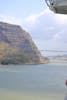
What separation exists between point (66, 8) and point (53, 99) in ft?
90.4

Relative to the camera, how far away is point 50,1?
46.7ft

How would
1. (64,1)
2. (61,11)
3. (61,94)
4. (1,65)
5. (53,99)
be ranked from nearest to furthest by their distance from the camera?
(64,1)
(61,11)
(53,99)
(61,94)
(1,65)

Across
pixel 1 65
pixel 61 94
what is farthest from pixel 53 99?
pixel 1 65

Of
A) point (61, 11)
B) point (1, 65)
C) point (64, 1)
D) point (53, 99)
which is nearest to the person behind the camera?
point (64, 1)

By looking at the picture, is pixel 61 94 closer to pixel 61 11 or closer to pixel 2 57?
pixel 61 11

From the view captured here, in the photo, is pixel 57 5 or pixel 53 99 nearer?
pixel 57 5

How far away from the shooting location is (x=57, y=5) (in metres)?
14.0

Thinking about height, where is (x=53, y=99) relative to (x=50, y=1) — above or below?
below

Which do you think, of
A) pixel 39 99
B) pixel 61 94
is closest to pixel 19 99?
pixel 39 99

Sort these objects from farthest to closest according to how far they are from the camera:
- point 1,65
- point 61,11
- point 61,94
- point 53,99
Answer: point 1,65 < point 61,94 < point 53,99 < point 61,11

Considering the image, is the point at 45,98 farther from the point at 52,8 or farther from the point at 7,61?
the point at 7,61

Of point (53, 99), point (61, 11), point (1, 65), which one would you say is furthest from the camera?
point (1, 65)

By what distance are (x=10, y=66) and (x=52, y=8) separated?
7210 inches

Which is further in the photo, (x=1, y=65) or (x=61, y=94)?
(x=1, y=65)
